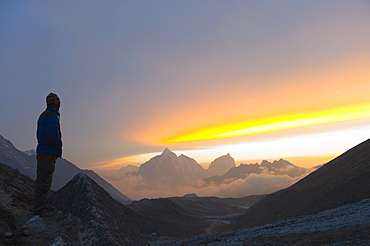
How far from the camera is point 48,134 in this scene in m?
10.6

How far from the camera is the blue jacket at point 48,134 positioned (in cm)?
1063

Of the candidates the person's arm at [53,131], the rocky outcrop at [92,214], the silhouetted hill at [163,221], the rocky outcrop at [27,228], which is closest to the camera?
the rocky outcrop at [27,228]

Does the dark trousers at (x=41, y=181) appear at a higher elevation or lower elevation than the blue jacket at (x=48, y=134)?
lower

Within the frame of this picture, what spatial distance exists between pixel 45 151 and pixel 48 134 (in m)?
0.78

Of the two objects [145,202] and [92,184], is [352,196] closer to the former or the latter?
[92,184]

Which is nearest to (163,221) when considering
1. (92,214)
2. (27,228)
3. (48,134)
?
(92,214)

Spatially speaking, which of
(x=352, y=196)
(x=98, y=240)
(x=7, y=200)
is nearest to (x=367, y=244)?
(x=98, y=240)

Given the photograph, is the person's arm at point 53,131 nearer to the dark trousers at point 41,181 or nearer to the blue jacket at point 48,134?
the blue jacket at point 48,134

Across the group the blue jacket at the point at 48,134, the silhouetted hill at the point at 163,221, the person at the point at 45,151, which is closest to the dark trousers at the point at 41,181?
the person at the point at 45,151

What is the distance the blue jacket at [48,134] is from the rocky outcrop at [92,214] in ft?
7.93

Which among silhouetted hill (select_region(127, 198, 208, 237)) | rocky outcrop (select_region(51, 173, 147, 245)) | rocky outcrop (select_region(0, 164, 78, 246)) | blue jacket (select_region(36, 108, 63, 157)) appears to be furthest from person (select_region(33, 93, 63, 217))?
silhouetted hill (select_region(127, 198, 208, 237))

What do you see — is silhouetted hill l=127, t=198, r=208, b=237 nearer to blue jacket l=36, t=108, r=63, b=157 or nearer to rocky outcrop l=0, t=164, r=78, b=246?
rocky outcrop l=0, t=164, r=78, b=246

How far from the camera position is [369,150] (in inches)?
3150

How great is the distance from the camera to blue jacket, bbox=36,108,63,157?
10.6 m
